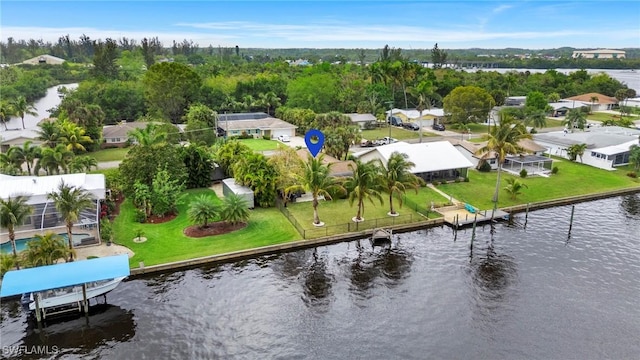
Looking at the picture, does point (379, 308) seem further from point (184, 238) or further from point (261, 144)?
point (261, 144)

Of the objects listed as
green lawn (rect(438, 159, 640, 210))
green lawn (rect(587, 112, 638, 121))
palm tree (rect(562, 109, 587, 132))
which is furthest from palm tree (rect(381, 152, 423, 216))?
green lawn (rect(587, 112, 638, 121))

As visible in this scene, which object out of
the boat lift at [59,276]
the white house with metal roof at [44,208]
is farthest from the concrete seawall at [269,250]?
the white house with metal roof at [44,208]

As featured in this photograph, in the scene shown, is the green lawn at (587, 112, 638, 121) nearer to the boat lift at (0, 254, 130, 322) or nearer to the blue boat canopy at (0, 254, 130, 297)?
the blue boat canopy at (0, 254, 130, 297)

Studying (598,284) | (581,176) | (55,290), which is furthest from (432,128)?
(55,290)

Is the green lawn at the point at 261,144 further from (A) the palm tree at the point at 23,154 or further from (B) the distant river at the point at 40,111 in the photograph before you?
(B) the distant river at the point at 40,111

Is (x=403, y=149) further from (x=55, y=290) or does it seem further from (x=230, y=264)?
(x=55, y=290)
